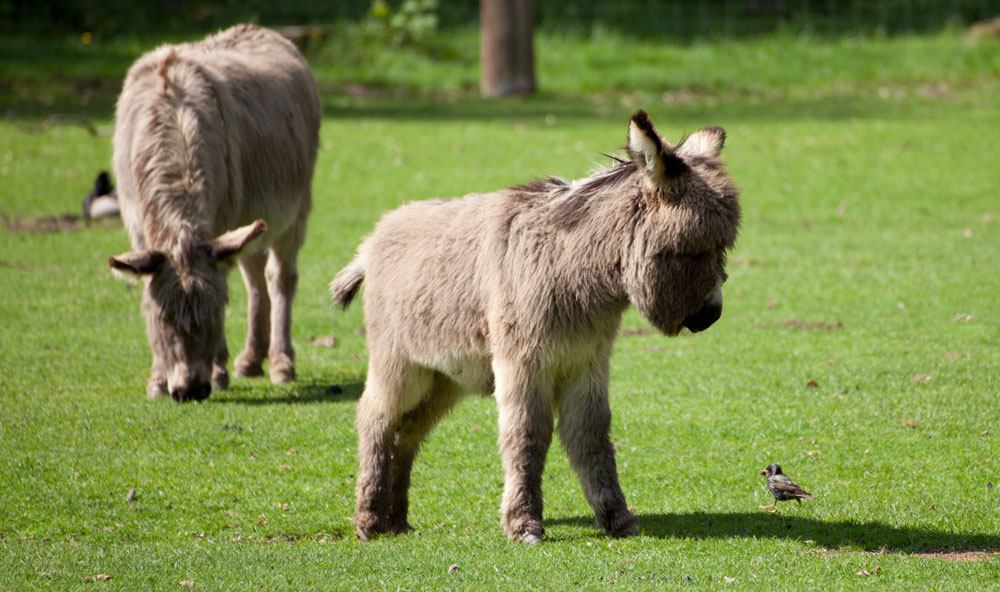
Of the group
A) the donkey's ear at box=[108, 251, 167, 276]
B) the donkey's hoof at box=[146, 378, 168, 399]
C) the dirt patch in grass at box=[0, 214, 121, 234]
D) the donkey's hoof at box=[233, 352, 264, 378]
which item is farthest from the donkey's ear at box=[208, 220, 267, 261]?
the dirt patch in grass at box=[0, 214, 121, 234]

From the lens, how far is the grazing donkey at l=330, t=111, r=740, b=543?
18.8ft

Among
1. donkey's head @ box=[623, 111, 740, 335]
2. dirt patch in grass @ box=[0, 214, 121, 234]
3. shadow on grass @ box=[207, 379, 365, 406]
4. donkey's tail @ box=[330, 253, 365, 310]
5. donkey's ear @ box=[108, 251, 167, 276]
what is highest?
donkey's head @ box=[623, 111, 740, 335]

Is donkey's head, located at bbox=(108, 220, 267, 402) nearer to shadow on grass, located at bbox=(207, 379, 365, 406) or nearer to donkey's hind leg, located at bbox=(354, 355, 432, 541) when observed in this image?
shadow on grass, located at bbox=(207, 379, 365, 406)

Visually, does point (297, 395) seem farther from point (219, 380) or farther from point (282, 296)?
point (282, 296)

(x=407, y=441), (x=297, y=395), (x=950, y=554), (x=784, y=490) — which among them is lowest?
(x=297, y=395)

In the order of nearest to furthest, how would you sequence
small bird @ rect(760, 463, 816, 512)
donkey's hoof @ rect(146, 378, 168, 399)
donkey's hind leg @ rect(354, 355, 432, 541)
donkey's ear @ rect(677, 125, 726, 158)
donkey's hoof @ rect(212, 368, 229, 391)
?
donkey's ear @ rect(677, 125, 726, 158) → donkey's hind leg @ rect(354, 355, 432, 541) → small bird @ rect(760, 463, 816, 512) → donkey's hoof @ rect(146, 378, 168, 399) → donkey's hoof @ rect(212, 368, 229, 391)

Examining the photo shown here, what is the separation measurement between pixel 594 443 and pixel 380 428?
1268mm

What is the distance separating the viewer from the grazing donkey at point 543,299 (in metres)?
5.72

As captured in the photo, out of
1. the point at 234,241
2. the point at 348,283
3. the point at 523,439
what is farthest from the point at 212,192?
the point at 523,439

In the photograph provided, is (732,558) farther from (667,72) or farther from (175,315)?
(667,72)

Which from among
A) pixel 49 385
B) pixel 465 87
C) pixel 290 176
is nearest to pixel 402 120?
pixel 465 87

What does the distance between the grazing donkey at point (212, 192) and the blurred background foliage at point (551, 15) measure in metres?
15.7

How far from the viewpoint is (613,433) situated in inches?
328

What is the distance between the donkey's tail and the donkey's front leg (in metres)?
1.18
